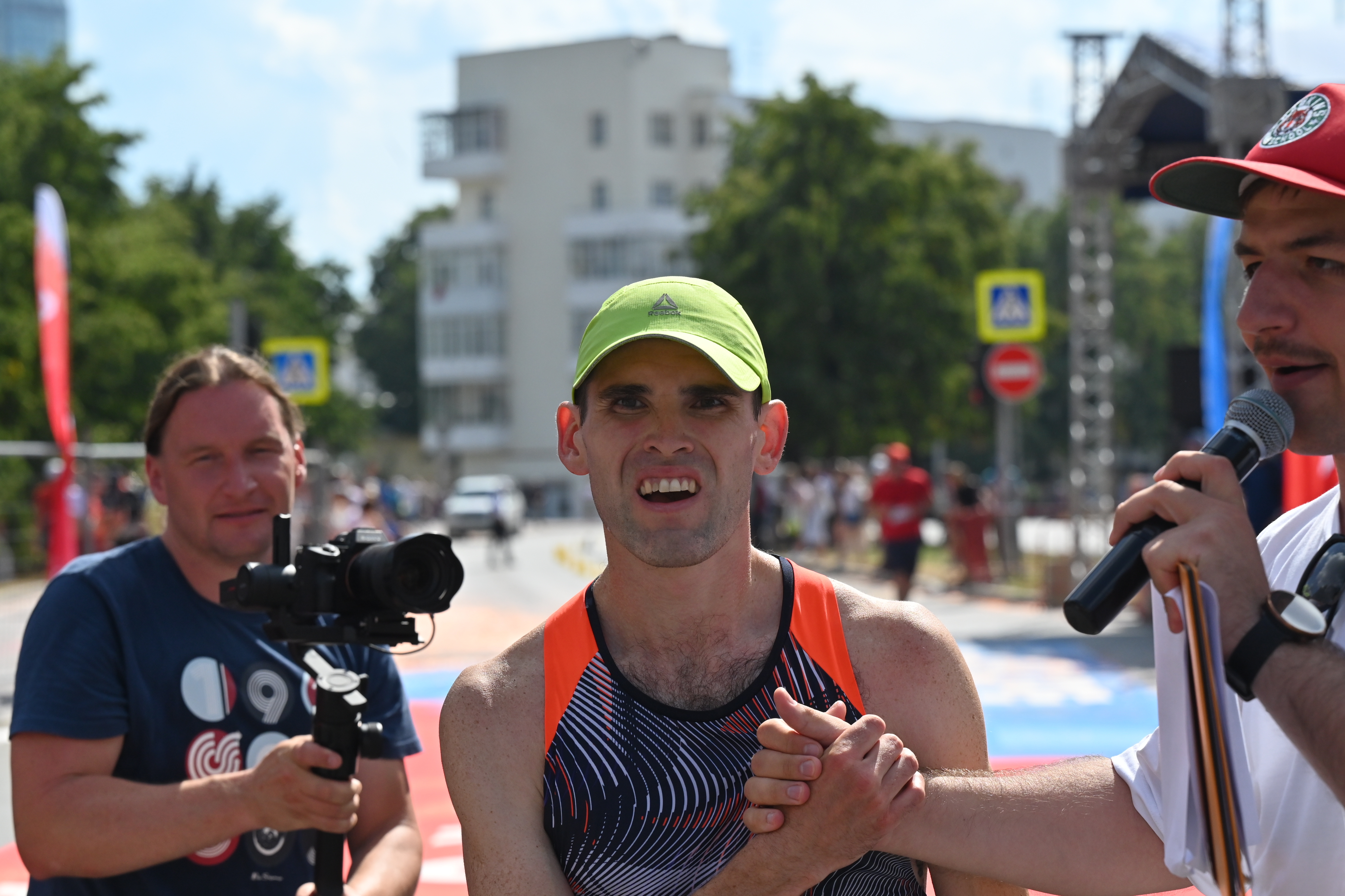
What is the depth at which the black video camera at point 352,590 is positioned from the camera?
2.75 metres

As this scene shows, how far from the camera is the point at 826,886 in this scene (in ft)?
8.26

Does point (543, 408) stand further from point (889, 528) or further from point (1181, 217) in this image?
point (889, 528)

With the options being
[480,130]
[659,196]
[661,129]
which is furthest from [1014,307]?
[480,130]

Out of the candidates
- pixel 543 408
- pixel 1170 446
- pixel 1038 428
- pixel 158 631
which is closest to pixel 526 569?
pixel 1170 446

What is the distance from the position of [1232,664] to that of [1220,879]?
0.30 m

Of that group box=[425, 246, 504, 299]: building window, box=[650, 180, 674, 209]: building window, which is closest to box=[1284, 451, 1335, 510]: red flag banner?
box=[650, 180, 674, 209]: building window

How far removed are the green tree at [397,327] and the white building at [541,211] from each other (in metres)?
11.5

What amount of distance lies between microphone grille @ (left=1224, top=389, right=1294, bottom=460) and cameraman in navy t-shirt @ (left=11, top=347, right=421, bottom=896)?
177 cm

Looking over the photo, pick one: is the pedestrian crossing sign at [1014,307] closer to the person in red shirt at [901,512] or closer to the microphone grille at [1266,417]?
the person in red shirt at [901,512]

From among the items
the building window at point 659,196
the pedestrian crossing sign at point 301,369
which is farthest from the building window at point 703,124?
the pedestrian crossing sign at point 301,369

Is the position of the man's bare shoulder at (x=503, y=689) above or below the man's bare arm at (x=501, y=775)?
above

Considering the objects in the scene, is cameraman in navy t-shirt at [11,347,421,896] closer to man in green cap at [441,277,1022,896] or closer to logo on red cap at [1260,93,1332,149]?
man in green cap at [441,277,1022,896]

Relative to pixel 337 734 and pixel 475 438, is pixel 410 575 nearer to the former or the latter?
pixel 337 734

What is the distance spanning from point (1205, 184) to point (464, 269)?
79941 millimetres
